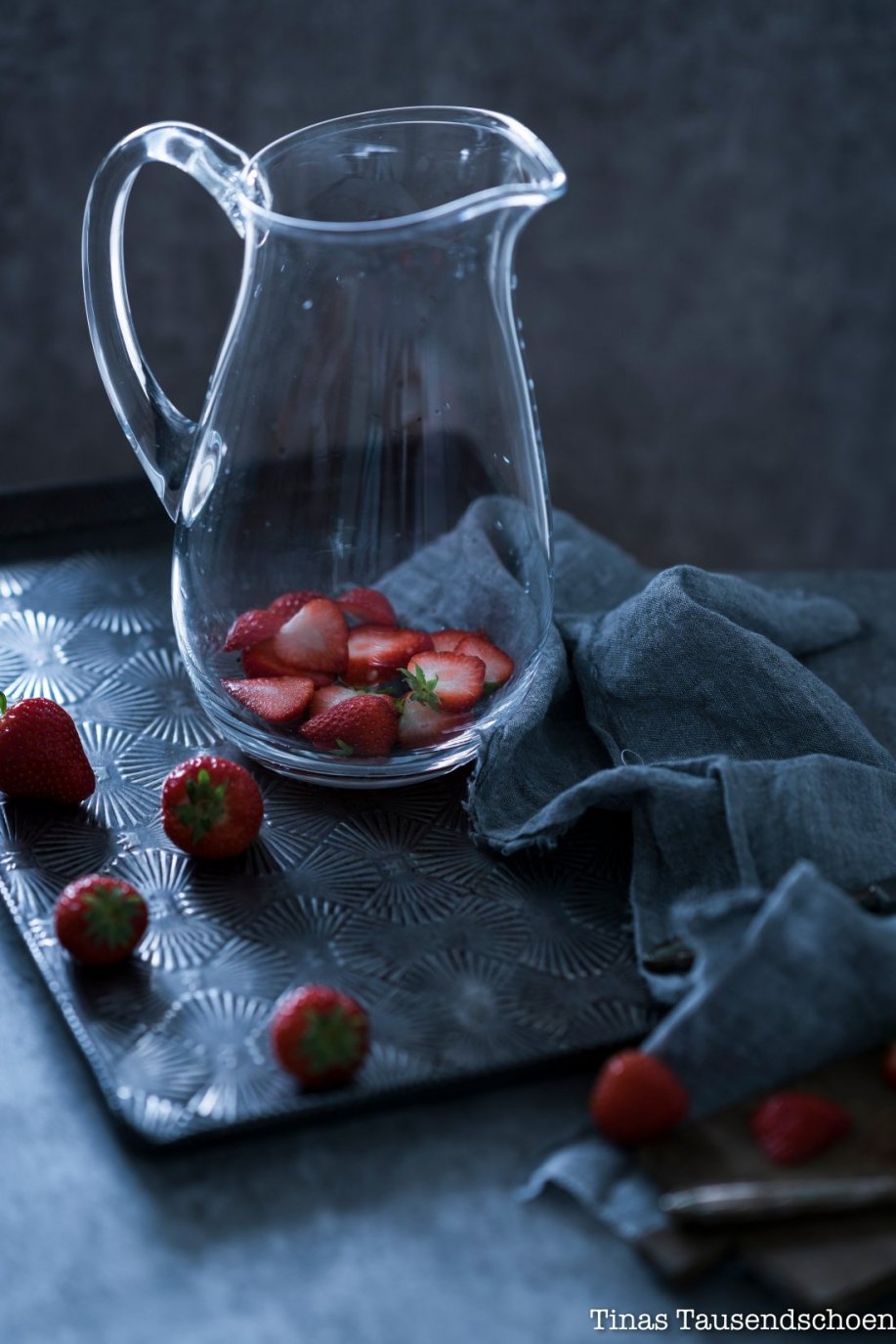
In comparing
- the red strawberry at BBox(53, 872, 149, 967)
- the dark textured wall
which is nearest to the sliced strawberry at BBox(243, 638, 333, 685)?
the red strawberry at BBox(53, 872, 149, 967)

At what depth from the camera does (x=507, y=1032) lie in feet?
2.02

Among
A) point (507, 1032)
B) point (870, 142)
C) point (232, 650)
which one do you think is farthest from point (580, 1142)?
point (870, 142)

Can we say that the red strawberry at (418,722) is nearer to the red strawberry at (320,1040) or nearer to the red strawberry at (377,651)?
the red strawberry at (377,651)

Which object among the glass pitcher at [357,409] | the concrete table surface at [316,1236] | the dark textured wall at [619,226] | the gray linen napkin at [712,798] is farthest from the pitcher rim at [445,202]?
the dark textured wall at [619,226]

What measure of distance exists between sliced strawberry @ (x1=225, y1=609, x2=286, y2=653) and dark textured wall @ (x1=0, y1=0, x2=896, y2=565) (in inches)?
39.3

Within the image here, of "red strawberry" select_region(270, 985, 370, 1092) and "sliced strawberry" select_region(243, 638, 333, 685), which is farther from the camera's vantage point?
"sliced strawberry" select_region(243, 638, 333, 685)

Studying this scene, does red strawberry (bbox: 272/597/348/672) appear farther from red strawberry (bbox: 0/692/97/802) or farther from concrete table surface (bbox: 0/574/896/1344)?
concrete table surface (bbox: 0/574/896/1344)

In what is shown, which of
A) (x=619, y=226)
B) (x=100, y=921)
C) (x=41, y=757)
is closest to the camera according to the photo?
(x=100, y=921)

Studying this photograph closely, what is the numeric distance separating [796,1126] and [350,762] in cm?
30

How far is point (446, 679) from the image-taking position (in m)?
0.77

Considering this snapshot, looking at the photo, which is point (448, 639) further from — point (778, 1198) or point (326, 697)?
point (778, 1198)

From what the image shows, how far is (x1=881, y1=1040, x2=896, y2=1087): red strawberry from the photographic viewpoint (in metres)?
0.58

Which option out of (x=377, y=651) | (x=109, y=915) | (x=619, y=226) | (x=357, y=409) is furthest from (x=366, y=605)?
(x=619, y=226)

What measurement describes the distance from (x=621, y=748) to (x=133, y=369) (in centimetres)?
31
